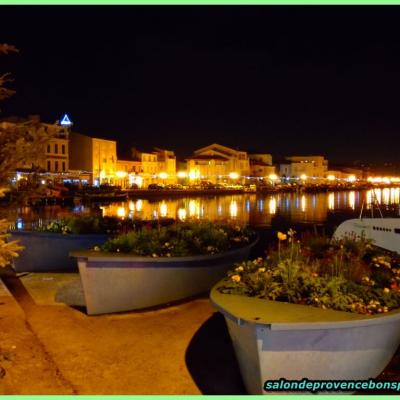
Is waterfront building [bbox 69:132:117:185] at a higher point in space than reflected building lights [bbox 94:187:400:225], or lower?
higher

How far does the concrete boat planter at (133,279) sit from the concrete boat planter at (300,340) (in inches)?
124

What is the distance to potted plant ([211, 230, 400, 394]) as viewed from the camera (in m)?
4.84

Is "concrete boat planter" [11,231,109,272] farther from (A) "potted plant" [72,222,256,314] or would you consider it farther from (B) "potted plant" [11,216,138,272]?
(A) "potted plant" [72,222,256,314]

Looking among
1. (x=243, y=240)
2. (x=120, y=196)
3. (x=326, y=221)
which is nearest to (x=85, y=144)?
(x=120, y=196)

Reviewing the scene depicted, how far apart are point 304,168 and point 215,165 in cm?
5083

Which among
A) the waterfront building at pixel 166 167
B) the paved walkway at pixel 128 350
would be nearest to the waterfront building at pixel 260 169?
the waterfront building at pixel 166 167

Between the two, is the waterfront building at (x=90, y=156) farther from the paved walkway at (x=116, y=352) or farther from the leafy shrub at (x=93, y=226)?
the paved walkway at (x=116, y=352)

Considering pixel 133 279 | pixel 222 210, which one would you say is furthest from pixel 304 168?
pixel 133 279

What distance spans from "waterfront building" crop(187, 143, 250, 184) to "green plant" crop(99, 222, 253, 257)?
98.4m

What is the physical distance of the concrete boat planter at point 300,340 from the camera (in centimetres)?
480

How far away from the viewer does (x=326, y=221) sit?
42.2 meters

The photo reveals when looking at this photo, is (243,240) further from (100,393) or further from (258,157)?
(258,157)

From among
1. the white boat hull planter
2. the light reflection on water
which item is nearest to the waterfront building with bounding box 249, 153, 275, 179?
the light reflection on water

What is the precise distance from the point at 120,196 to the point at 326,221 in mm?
31798
